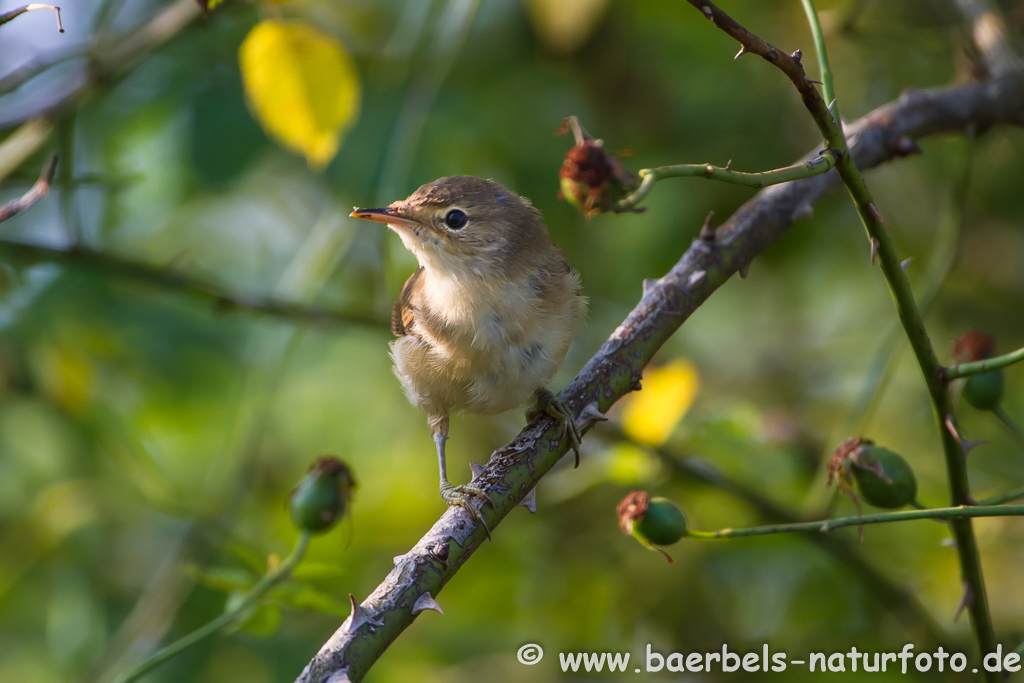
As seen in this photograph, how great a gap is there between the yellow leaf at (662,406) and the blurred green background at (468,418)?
10 cm

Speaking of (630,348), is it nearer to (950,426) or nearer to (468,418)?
(950,426)

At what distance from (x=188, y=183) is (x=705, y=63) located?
98.9 inches

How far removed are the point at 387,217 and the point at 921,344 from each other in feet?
5.51

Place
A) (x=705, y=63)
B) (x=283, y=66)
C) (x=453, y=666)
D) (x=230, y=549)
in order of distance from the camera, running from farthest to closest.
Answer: (x=705, y=63)
(x=453, y=666)
(x=283, y=66)
(x=230, y=549)

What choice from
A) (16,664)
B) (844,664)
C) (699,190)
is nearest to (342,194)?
(699,190)

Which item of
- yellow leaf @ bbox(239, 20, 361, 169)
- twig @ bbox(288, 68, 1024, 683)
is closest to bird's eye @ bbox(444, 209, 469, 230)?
yellow leaf @ bbox(239, 20, 361, 169)

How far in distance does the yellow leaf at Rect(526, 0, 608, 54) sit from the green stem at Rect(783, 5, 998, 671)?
202 cm

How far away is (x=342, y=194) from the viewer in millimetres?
3754

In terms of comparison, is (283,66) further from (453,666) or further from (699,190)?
(453,666)

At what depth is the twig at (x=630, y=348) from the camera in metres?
1.59

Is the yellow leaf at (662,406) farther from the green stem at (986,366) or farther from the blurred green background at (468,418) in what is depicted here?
the green stem at (986,366)

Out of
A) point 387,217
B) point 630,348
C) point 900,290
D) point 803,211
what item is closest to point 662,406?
point 630,348

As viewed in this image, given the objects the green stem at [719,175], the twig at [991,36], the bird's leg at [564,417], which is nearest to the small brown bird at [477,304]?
the bird's leg at [564,417]

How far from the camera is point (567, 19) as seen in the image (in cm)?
361
